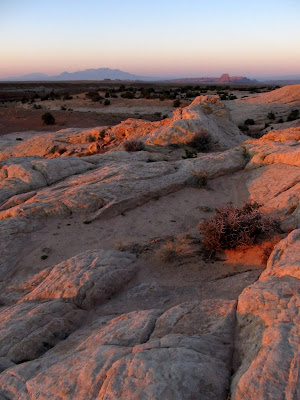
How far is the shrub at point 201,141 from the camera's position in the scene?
13414 mm

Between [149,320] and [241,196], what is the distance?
6.27 metres

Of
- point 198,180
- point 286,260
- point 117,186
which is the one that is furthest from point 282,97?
point 286,260

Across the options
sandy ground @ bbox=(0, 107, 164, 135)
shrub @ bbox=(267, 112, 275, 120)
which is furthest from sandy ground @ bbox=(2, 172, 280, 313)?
sandy ground @ bbox=(0, 107, 164, 135)

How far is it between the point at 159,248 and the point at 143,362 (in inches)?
157

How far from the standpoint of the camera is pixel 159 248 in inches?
275

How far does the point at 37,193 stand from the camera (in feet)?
32.1

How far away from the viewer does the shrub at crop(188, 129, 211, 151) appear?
1341 cm

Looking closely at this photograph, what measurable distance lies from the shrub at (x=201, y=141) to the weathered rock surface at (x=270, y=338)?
9246 millimetres

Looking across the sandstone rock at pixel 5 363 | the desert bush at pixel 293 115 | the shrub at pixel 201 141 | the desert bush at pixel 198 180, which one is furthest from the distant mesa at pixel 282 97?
the sandstone rock at pixel 5 363

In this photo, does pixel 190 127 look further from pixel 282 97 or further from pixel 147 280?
pixel 282 97

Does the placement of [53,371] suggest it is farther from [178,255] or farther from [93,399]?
[178,255]

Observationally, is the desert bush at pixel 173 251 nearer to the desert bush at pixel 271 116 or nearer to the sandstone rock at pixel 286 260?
the sandstone rock at pixel 286 260

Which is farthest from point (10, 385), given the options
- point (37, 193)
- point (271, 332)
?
point (37, 193)

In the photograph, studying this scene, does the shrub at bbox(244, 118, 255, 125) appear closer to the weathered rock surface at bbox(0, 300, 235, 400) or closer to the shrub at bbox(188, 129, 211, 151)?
the shrub at bbox(188, 129, 211, 151)
